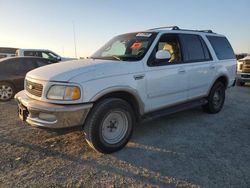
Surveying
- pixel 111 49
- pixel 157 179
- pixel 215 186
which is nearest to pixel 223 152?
pixel 215 186

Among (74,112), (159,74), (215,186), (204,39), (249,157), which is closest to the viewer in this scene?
(215,186)

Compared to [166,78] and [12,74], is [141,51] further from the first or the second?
[12,74]

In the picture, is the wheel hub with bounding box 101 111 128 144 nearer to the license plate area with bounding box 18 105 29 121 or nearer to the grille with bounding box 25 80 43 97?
the grille with bounding box 25 80 43 97

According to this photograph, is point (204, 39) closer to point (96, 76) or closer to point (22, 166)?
point (96, 76)

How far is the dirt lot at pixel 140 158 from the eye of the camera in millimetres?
3147

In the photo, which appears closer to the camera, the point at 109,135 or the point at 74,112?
the point at 74,112

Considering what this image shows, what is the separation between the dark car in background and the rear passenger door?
19.3ft

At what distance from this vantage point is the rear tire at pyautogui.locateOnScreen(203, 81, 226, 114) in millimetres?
6172

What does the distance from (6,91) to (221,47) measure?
22.6ft

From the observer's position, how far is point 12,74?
27.9ft

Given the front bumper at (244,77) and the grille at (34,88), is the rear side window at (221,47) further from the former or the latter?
the front bumper at (244,77)

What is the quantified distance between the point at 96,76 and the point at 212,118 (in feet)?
11.9

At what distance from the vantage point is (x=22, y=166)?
350 centimetres

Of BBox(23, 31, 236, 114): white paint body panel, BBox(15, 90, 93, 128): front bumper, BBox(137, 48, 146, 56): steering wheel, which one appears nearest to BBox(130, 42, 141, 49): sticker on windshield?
BBox(137, 48, 146, 56): steering wheel
